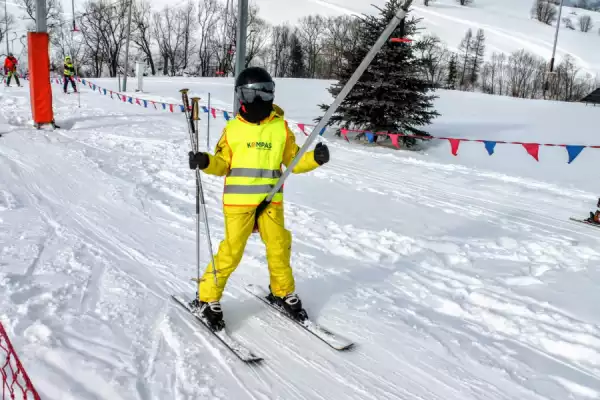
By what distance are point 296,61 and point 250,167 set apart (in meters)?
66.3

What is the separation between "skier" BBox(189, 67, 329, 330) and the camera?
358 cm

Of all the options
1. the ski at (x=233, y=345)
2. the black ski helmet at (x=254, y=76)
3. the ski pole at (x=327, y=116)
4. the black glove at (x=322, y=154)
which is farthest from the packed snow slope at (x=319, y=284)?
A: the black ski helmet at (x=254, y=76)

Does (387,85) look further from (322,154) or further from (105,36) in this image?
(105,36)

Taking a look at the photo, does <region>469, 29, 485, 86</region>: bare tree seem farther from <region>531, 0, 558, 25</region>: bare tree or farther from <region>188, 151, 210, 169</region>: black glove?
<region>188, 151, 210, 169</region>: black glove

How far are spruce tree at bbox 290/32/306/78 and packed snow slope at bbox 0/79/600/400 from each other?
59055 mm

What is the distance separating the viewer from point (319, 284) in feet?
16.1

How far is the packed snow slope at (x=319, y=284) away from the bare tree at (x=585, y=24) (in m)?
96.7

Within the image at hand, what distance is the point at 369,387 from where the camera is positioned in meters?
3.26

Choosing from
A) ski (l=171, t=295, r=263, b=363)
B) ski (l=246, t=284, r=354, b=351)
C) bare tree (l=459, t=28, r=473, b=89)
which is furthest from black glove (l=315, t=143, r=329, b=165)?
bare tree (l=459, t=28, r=473, b=89)

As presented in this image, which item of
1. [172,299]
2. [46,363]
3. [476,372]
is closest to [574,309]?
[476,372]

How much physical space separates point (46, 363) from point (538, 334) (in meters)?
3.70

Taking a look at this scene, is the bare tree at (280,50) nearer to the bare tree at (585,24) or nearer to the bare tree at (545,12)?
the bare tree at (545,12)

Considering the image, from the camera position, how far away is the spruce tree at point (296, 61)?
6700 centimetres

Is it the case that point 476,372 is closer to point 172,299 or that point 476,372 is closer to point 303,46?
point 172,299
